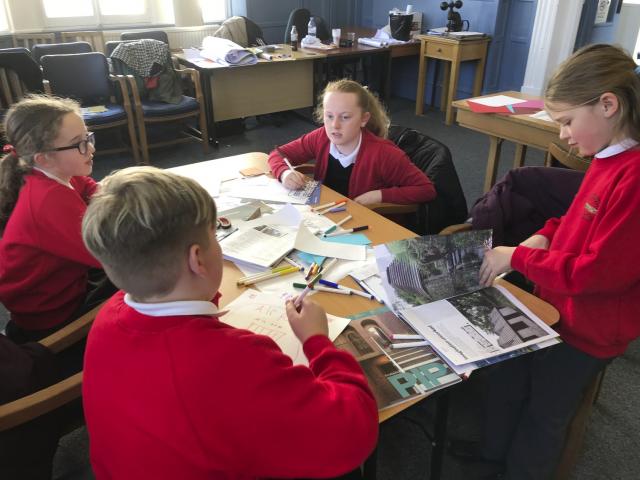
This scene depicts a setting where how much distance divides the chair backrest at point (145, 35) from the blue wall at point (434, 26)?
281 cm

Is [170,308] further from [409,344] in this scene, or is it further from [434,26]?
[434,26]

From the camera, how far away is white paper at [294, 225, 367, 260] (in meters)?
1.42

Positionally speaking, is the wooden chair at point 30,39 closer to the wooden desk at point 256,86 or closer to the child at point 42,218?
the wooden desk at point 256,86

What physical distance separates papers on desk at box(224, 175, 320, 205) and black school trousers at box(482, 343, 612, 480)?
0.88m

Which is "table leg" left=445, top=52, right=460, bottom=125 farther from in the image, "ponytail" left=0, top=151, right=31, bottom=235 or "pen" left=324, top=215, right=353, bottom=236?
"ponytail" left=0, top=151, right=31, bottom=235

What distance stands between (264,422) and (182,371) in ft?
0.43

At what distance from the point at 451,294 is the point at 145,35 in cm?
452

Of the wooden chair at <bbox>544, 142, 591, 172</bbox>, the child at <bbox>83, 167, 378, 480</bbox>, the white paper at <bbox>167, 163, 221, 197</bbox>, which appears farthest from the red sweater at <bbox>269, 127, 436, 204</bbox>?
the child at <bbox>83, 167, 378, 480</bbox>

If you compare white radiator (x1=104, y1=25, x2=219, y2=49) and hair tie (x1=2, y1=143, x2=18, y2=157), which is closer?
hair tie (x1=2, y1=143, x2=18, y2=157)

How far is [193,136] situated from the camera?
186 inches

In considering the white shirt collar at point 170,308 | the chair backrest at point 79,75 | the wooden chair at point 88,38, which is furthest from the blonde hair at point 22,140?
the wooden chair at point 88,38

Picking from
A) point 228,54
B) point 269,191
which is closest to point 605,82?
point 269,191

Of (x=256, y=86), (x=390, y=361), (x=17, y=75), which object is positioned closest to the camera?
(x=390, y=361)

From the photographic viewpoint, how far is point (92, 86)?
13.2 feet
